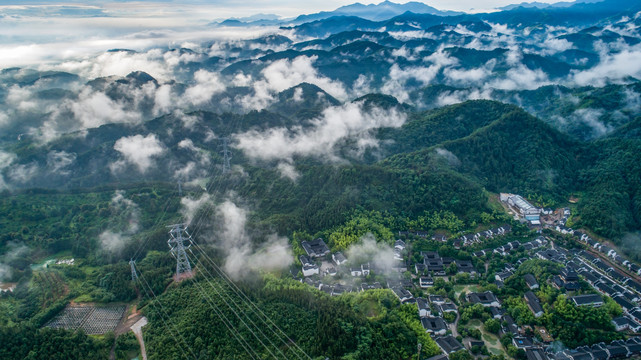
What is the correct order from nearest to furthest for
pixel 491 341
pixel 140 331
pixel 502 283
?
pixel 491 341 < pixel 140 331 < pixel 502 283

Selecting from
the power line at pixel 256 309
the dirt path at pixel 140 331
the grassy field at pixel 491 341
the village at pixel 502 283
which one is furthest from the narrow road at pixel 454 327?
the dirt path at pixel 140 331

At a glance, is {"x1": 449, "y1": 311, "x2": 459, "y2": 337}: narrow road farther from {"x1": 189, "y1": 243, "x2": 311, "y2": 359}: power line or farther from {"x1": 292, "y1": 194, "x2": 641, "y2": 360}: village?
{"x1": 189, "y1": 243, "x2": 311, "y2": 359}: power line

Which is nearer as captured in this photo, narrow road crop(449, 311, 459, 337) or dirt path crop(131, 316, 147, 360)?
dirt path crop(131, 316, 147, 360)

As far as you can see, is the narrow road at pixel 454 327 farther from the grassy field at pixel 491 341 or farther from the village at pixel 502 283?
the grassy field at pixel 491 341

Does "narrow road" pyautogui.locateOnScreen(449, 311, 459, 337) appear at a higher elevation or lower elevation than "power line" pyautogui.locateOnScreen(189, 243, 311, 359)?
lower

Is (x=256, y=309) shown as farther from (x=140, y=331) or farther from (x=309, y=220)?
(x=309, y=220)

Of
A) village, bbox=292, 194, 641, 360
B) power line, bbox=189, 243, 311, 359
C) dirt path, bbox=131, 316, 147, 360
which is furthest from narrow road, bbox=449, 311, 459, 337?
dirt path, bbox=131, 316, 147, 360

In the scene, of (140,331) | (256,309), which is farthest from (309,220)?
(140,331)

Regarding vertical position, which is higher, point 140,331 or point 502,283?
point 502,283
